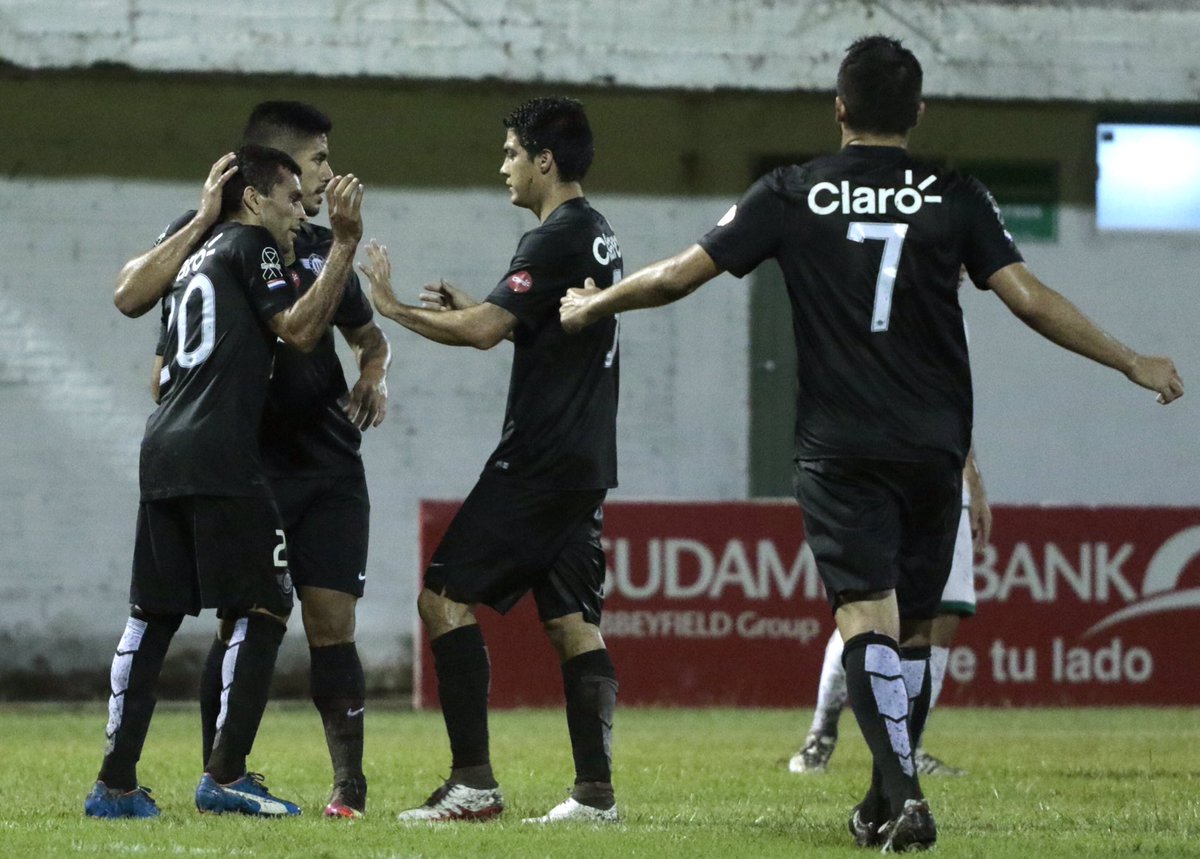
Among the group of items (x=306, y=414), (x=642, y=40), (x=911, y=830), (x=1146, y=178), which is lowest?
(x=911, y=830)

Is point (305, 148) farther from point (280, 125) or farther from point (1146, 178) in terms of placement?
point (1146, 178)

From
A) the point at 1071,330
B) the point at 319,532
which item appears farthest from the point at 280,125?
the point at 1071,330

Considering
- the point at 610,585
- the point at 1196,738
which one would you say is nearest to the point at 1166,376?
the point at 1196,738

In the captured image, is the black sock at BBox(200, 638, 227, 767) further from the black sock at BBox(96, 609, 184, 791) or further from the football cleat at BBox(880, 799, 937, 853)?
the football cleat at BBox(880, 799, 937, 853)

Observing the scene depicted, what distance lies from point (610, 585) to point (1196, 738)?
12.0ft

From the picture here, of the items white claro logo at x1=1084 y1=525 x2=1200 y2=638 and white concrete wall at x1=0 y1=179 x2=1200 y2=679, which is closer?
white claro logo at x1=1084 y1=525 x2=1200 y2=638

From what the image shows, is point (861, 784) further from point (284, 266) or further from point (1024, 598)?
point (1024, 598)

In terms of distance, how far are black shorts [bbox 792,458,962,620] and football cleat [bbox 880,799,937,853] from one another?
600mm

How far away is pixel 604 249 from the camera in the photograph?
241 inches

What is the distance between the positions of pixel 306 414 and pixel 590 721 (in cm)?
133

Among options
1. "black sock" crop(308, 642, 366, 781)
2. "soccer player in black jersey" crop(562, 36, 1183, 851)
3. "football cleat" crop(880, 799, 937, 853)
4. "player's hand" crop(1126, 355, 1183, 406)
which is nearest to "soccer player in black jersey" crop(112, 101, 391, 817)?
"black sock" crop(308, 642, 366, 781)

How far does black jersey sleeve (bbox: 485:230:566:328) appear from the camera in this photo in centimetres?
594

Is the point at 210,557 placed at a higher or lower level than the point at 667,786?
higher

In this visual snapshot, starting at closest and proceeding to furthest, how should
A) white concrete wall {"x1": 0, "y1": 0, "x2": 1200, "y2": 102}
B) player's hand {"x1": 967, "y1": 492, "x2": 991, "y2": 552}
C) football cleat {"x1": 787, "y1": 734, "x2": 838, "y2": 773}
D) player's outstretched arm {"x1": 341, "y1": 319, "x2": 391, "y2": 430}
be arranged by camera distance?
player's outstretched arm {"x1": 341, "y1": 319, "x2": 391, "y2": 430} < football cleat {"x1": 787, "y1": 734, "x2": 838, "y2": 773} < player's hand {"x1": 967, "y1": 492, "x2": 991, "y2": 552} < white concrete wall {"x1": 0, "y1": 0, "x2": 1200, "y2": 102}
